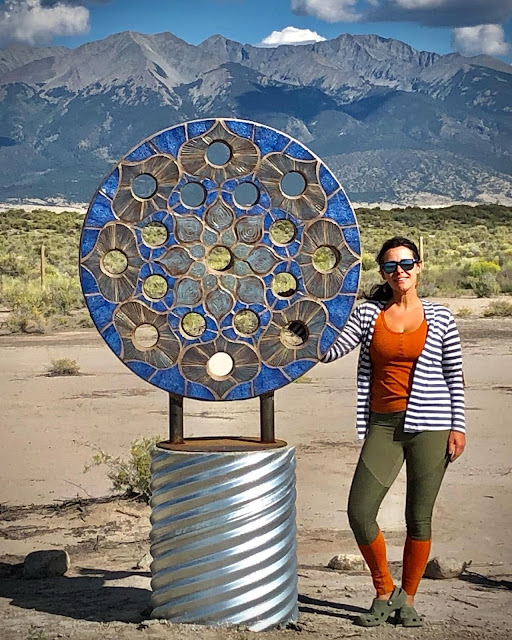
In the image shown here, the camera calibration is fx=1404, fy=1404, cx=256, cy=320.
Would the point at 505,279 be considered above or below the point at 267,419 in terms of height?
above

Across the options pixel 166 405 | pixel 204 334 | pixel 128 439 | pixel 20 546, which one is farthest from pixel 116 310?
pixel 166 405

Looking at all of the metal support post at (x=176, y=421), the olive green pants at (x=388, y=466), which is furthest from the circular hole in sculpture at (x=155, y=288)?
the olive green pants at (x=388, y=466)

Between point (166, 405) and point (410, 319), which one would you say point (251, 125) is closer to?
point (410, 319)

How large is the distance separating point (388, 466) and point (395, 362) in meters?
0.43

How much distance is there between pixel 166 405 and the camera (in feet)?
45.3

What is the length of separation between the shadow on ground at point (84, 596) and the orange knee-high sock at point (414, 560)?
3.74 ft

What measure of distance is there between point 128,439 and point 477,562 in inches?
193

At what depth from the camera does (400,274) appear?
5.82m

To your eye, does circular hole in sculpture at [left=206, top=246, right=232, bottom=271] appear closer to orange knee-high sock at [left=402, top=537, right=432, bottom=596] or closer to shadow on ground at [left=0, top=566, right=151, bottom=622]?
orange knee-high sock at [left=402, top=537, right=432, bottom=596]

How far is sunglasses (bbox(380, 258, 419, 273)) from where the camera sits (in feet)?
19.1

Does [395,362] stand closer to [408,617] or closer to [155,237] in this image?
[408,617]

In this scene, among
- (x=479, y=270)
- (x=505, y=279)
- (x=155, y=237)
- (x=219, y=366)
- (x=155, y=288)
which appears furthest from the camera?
(x=155, y=237)

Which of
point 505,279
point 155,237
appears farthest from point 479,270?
point 155,237

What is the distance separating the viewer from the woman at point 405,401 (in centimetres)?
573
